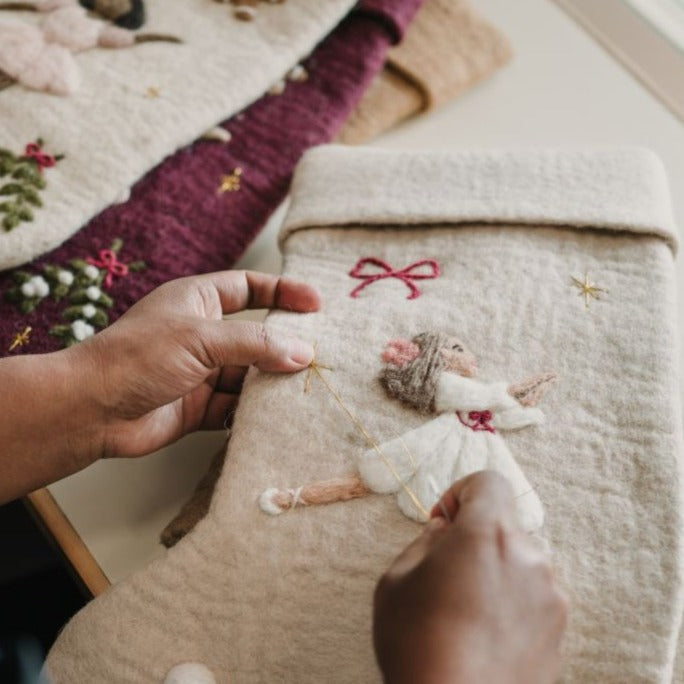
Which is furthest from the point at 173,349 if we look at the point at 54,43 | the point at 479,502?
the point at 54,43

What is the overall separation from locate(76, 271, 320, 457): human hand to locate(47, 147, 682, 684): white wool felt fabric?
0.8 inches

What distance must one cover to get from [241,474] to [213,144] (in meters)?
0.38

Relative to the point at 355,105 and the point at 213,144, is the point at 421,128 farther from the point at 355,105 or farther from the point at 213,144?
the point at 213,144

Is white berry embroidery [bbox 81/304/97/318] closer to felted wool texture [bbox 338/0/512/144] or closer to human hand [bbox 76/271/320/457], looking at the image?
human hand [bbox 76/271/320/457]

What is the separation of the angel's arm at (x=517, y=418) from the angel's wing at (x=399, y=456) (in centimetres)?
3

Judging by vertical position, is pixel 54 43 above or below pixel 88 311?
above

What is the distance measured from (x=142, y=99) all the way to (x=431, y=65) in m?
0.32

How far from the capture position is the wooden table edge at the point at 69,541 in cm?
62

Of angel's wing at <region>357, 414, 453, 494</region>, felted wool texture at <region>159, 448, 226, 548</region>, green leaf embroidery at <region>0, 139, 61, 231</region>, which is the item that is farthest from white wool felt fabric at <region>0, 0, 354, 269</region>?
angel's wing at <region>357, 414, 453, 494</region>

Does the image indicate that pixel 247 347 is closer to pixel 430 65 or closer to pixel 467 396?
pixel 467 396

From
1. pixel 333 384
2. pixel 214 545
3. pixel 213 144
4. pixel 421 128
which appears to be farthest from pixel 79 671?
pixel 421 128

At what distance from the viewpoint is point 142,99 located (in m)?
0.73

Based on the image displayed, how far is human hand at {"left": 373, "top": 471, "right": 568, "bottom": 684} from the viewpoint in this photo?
0.36m

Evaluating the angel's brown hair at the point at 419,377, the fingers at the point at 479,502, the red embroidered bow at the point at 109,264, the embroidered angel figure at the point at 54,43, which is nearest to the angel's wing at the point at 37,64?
the embroidered angel figure at the point at 54,43
